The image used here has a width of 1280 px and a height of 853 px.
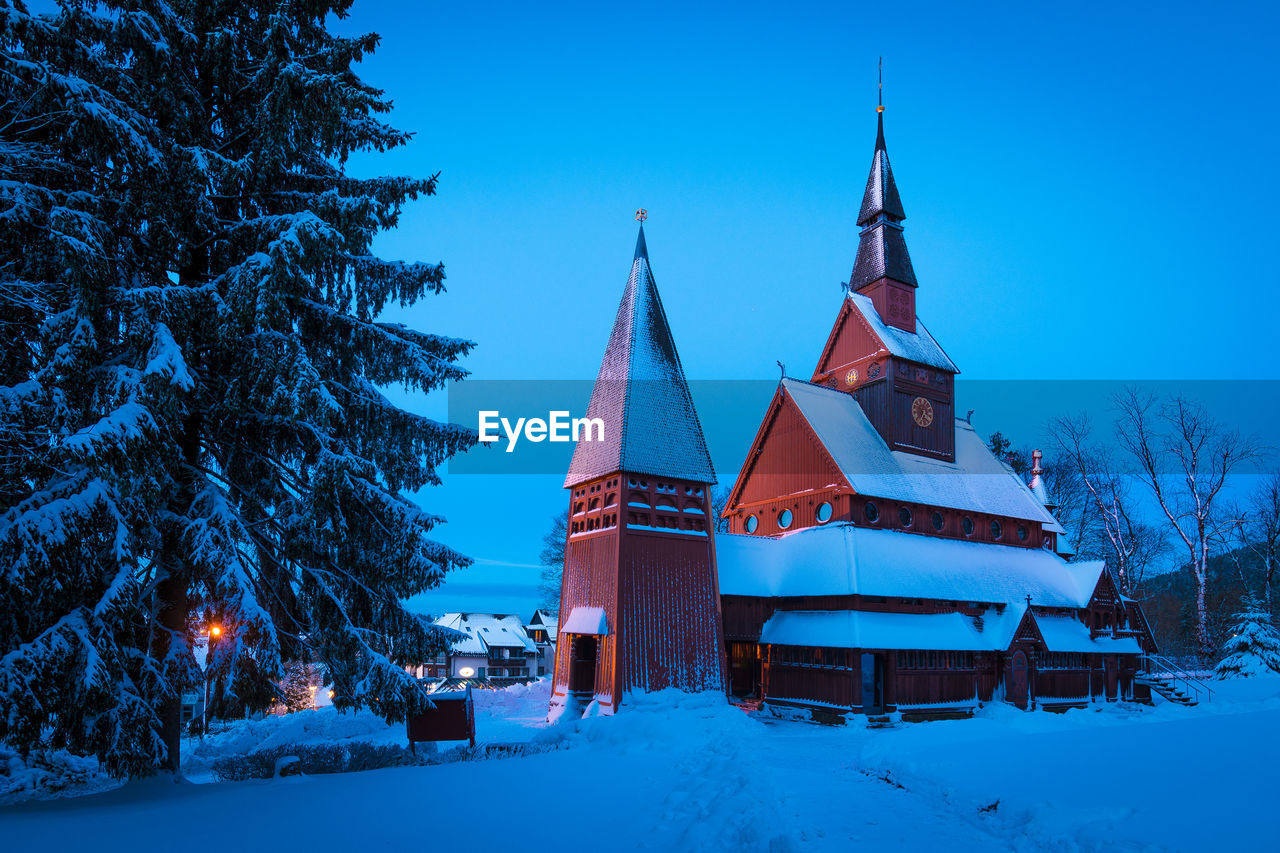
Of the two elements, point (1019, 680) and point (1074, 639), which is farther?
point (1074, 639)

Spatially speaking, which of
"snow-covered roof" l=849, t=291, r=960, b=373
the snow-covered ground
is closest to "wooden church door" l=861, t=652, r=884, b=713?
the snow-covered ground

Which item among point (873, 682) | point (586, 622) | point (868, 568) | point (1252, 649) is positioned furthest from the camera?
point (1252, 649)

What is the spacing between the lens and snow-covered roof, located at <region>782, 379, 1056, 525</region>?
27703 millimetres

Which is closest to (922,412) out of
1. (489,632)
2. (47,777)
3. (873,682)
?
(873,682)

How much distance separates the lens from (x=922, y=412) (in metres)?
31.6

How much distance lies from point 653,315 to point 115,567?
1817cm

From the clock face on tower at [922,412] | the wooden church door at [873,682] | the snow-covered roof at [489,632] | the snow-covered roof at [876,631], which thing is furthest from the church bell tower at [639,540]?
the snow-covered roof at [489,632]

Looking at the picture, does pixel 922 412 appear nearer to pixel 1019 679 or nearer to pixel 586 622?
pixel 1019 679

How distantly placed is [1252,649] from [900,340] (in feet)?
73.3

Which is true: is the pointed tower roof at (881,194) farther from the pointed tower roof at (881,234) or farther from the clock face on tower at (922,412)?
the clock face on tower at (922,412)

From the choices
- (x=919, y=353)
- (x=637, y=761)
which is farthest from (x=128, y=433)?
(x=919, y=353)

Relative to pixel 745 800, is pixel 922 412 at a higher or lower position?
higher

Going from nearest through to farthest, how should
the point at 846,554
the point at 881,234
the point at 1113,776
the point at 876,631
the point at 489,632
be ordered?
the point at 1113,776, the point at 876,631, the point at 846,554, the point at 881,234, the point at 489,632

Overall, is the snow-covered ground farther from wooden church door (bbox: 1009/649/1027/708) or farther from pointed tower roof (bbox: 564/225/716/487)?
wooden church door (bbox: 1009/649/1027/708)
